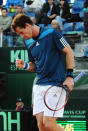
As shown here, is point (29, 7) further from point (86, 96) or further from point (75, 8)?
point (86, 96)

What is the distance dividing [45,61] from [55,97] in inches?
19.3

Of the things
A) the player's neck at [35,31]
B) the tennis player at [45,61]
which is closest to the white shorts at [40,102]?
the tennis player at [45,61]

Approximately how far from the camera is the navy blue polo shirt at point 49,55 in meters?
4.99

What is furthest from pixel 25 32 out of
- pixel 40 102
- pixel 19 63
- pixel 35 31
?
pixel 40 102

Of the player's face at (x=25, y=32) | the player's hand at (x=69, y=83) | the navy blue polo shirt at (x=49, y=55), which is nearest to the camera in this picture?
the player's hand at (x=69, y=83)

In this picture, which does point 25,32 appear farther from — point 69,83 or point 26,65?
point 69,83

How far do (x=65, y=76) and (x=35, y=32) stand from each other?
2.33ft

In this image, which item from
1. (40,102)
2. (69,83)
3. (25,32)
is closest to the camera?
(69,83)

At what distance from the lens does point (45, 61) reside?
5.01m

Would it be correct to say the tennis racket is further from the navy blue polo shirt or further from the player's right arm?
the player's right arm

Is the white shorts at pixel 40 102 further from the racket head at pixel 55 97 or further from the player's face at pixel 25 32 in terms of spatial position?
the player's face at pixel 25 32

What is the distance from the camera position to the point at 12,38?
10242 millimetres

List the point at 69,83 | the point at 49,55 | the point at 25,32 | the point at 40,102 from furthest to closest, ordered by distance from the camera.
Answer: the point at 40,102, the point at 49,55, the point at 25,32, the point at 69,83

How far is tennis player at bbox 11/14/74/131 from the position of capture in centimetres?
490
